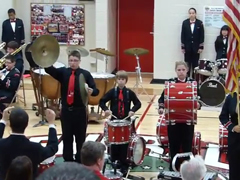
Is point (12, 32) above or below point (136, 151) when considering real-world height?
above

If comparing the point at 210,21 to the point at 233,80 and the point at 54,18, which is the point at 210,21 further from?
the point at 233,80

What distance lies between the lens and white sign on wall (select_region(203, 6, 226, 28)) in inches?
551

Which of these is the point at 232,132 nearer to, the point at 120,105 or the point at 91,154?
the point at 120,105

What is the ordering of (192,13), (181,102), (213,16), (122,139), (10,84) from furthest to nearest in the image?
(213,16)
(192,13)
(10,84)
(122,139)
(181,102)

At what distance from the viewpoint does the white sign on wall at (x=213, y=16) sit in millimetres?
13984

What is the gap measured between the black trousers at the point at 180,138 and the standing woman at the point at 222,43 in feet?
22.7

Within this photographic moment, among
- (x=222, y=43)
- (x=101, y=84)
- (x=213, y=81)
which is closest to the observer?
(x=101, y=84)

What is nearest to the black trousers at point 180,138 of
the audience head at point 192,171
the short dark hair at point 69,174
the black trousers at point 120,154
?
the black trousers at point 120,154

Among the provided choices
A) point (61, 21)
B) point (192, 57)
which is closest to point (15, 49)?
point (61, 21)

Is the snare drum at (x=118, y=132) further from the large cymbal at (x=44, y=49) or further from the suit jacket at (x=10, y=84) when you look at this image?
the suit jacket at (x=10, y=84)

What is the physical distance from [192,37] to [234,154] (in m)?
8.52

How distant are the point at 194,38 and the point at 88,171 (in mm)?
12142

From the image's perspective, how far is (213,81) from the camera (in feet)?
38.6

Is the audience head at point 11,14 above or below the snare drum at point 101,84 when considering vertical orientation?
above
